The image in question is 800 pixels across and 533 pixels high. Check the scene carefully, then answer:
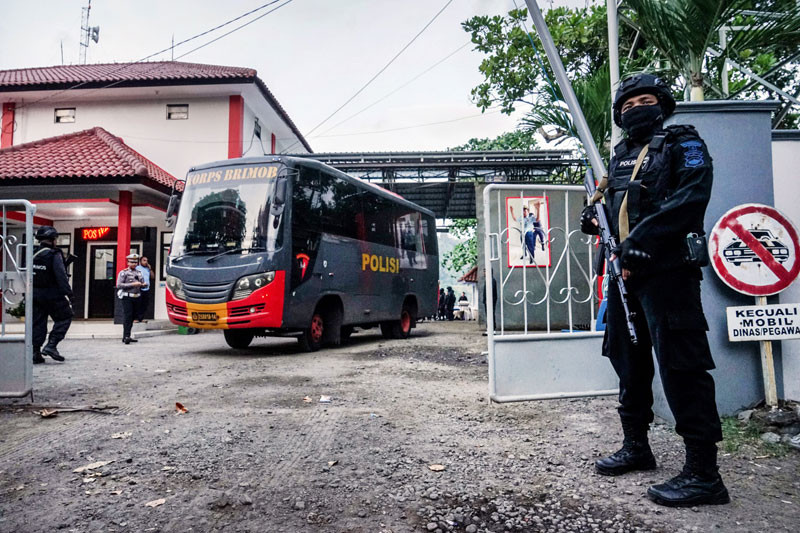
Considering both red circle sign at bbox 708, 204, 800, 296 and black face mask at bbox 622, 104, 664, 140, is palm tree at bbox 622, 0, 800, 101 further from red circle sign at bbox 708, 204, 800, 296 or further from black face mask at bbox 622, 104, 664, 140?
black face mask at bbox 622, 104, 664, 140

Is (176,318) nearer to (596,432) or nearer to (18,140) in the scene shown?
(596,432)

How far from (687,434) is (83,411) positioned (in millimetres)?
4237

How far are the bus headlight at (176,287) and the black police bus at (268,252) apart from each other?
15mm

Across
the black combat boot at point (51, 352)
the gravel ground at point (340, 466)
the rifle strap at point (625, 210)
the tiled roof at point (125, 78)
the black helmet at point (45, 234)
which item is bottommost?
the gravel ground at point (340, 466)

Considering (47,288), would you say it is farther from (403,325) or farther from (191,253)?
(403,325)

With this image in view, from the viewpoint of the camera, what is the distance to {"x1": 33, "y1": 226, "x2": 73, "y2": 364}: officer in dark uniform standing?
6984 mm

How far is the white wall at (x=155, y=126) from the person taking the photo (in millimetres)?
15961

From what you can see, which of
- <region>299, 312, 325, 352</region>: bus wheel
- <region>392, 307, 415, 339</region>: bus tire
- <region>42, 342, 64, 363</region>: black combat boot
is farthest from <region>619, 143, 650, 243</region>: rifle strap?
<region>392, 307, 415, 339</region>: bus tire

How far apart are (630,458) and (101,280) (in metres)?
17.9

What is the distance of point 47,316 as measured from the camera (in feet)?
23.0

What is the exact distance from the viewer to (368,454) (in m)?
3.07

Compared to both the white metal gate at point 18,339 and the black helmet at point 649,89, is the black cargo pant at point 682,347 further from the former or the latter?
the white metal gate at point 18,339

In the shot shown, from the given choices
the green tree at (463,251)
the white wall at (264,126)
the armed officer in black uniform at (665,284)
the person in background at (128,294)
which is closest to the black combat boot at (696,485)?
the armed officer in black uniform at (665,284)

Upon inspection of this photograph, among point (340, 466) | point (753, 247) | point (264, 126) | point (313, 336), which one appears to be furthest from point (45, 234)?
point (264, 126)
